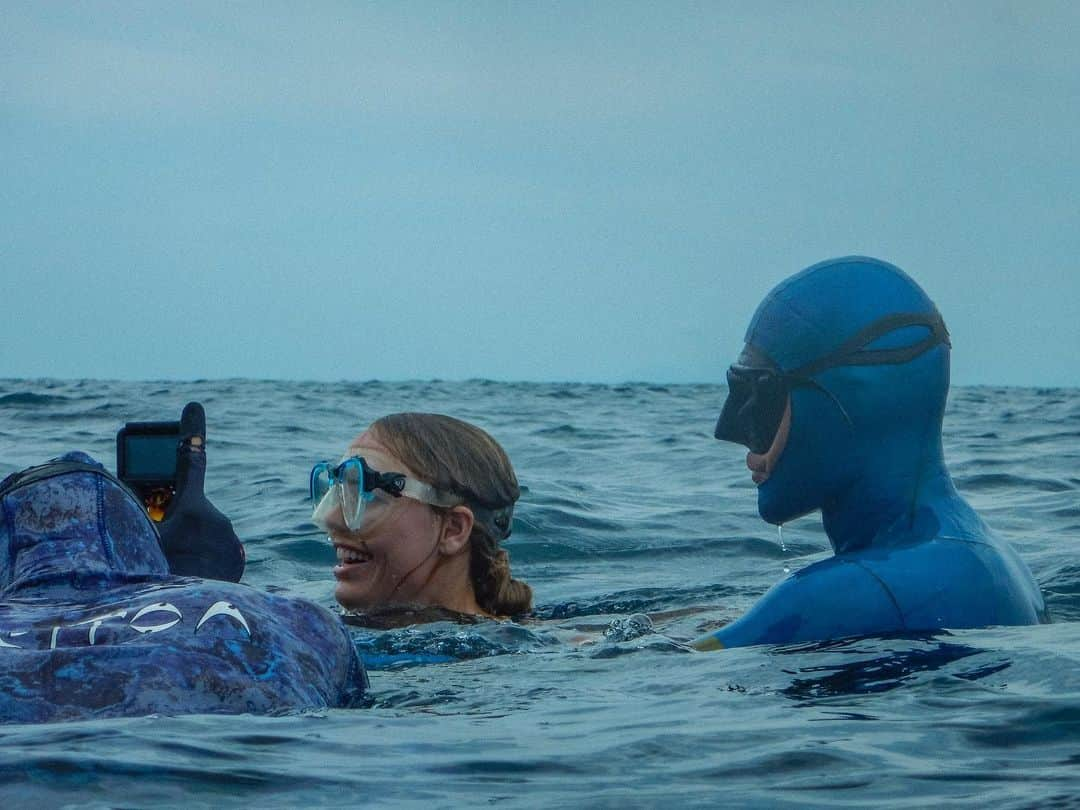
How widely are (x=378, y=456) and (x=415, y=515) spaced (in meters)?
0.30

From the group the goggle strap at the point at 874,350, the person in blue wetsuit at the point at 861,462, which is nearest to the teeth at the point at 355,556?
the person in blue wetsuit at the point at 861,462

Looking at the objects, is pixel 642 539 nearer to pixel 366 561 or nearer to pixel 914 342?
pixel 366 561

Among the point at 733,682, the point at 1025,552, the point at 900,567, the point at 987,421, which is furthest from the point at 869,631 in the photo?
the point at 987,421

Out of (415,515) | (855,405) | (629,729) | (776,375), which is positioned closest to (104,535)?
(629,729)

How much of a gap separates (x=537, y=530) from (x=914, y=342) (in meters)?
5.60

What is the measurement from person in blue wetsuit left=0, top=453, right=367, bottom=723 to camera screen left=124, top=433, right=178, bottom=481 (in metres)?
1.32

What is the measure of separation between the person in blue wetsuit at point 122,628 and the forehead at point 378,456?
1.84 m

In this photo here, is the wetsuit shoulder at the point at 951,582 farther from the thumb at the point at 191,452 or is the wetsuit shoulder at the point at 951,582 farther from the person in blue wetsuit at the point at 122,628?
the thumb at the point at 191,452

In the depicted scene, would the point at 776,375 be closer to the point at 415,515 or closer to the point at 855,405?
the point at 855,405

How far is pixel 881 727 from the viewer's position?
359 cm

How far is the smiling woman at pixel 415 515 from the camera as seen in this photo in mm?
5656

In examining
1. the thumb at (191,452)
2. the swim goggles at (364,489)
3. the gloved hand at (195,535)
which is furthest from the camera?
the swim goggles at (364,489)

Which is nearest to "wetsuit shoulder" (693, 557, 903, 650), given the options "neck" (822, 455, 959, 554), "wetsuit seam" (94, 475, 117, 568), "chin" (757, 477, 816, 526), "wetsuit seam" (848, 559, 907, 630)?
"wetsuit seam" (848, 559, 907, 630)

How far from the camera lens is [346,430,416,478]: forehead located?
5.70 meters
